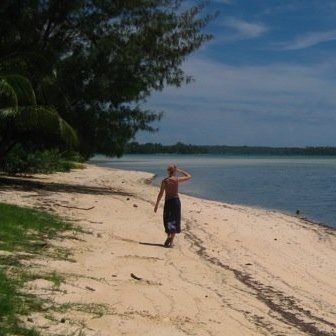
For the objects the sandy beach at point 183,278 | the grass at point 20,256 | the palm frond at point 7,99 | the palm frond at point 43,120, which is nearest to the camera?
the grass at point 20,256

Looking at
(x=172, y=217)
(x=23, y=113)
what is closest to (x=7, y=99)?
(x=23, y=113)

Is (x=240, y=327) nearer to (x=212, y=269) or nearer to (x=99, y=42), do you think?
(x=212, y=269)

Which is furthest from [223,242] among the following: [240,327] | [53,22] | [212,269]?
[53,22]

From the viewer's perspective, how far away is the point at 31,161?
32469 mm

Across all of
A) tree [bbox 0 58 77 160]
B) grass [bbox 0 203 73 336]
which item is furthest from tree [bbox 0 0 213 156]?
grass [bbox 0 203 73 336]

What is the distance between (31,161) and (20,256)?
24981 mm

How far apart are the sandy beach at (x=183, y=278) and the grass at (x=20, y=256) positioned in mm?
192

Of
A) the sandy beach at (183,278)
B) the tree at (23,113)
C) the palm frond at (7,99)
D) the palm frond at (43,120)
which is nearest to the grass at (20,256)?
the sandy beach at (183,278)

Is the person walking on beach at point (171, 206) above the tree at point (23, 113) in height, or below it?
below

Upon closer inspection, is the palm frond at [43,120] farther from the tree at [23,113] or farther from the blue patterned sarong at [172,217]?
the blue patterned sarong at [172,217]

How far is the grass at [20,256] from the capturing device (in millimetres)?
5320

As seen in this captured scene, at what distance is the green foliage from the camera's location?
94.8ft

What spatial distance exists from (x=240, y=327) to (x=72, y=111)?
55.5 ft

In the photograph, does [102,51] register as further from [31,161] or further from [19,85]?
[31,161]
